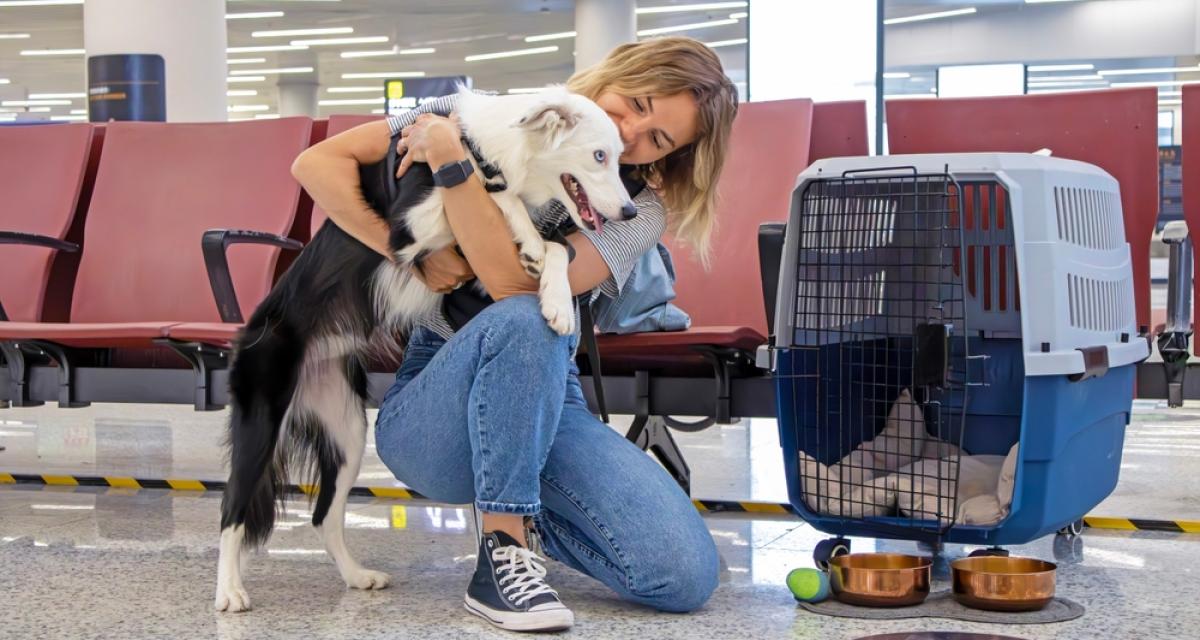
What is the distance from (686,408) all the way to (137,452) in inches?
102

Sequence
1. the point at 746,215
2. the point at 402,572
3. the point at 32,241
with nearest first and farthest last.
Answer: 1. the point at 402,572
2. the point at 746,215
3. the point at 32,241

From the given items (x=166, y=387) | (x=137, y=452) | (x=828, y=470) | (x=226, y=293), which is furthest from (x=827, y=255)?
(x=137, y=452)

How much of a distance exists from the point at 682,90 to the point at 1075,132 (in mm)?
1275

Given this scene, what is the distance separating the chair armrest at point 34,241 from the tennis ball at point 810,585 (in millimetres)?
2270

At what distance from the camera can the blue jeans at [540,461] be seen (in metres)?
1.92

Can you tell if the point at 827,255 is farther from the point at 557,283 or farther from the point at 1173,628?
the point at 1173,628

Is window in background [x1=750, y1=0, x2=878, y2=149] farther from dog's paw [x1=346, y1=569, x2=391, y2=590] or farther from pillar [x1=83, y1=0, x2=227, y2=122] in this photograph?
dog's paw [x1=346, y1=569, x2=391, y2=590]

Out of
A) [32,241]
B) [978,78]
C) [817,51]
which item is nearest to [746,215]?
[32,241]

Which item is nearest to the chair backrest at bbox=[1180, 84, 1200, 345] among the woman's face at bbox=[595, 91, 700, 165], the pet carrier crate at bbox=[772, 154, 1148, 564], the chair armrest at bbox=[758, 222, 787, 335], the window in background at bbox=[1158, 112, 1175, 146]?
the window in background at bbox=[1158, 112, 1175, 146]

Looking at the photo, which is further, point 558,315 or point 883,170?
point 883,170

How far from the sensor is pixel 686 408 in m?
2.70

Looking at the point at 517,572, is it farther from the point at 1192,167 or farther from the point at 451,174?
the point at 1192,167

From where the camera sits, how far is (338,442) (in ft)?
7.30

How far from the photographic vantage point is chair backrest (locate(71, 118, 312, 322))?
3459 millimetres
